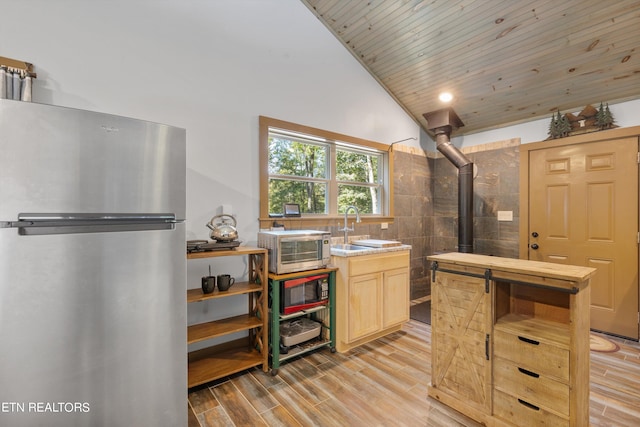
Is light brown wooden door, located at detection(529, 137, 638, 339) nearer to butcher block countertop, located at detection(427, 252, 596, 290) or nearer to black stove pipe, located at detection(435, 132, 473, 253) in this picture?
black stove pipe, located at detection(435, 132, 473, 253)

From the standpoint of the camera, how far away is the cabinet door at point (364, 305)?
265cm

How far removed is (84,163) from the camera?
133cm

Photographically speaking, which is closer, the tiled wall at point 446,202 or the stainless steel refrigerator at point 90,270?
the stainless steel refrigerator at point 90,270

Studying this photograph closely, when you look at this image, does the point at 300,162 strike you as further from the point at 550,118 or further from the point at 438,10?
the point at 550,118

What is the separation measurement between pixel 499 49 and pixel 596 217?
2119 mm

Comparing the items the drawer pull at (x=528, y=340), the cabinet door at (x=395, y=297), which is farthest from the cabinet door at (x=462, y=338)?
the cabinet door at (x=395, y=297)

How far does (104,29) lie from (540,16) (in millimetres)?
3579

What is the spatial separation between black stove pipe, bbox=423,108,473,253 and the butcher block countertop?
206 cm

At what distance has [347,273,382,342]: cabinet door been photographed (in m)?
2.65

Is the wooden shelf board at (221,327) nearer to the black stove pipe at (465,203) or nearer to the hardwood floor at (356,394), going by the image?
the hardwood floor at (356,394)

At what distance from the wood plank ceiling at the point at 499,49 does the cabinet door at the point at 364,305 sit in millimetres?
2565

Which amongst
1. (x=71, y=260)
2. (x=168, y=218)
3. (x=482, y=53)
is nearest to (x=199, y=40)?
(x=168, y=218)

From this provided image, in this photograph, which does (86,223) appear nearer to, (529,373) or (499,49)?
(529,373)

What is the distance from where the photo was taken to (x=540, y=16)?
2541 millimetres
